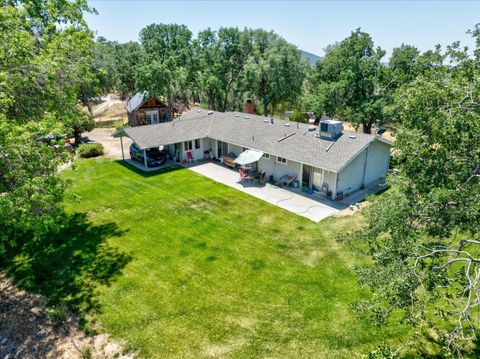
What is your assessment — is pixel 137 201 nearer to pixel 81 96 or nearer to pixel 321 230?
pixel 321 230

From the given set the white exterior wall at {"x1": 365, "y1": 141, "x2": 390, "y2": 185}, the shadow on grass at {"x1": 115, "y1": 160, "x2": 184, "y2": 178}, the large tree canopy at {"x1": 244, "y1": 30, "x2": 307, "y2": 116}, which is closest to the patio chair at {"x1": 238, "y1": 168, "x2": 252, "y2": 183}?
the shadow on grass at {"x1": 115, "y1": 160, "x2": 184, "y2": 178}

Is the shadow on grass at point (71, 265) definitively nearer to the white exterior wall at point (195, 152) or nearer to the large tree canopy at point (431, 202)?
the large tree canopy at point (431, 202)

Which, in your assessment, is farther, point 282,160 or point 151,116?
point 151,116

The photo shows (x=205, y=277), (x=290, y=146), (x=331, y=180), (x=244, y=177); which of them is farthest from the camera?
(x=244, y=177)

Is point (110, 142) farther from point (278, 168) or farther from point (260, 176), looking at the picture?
point (278, 168)

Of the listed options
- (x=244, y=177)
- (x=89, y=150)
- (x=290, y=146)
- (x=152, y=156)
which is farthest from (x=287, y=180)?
→ (x=89, y=150)
